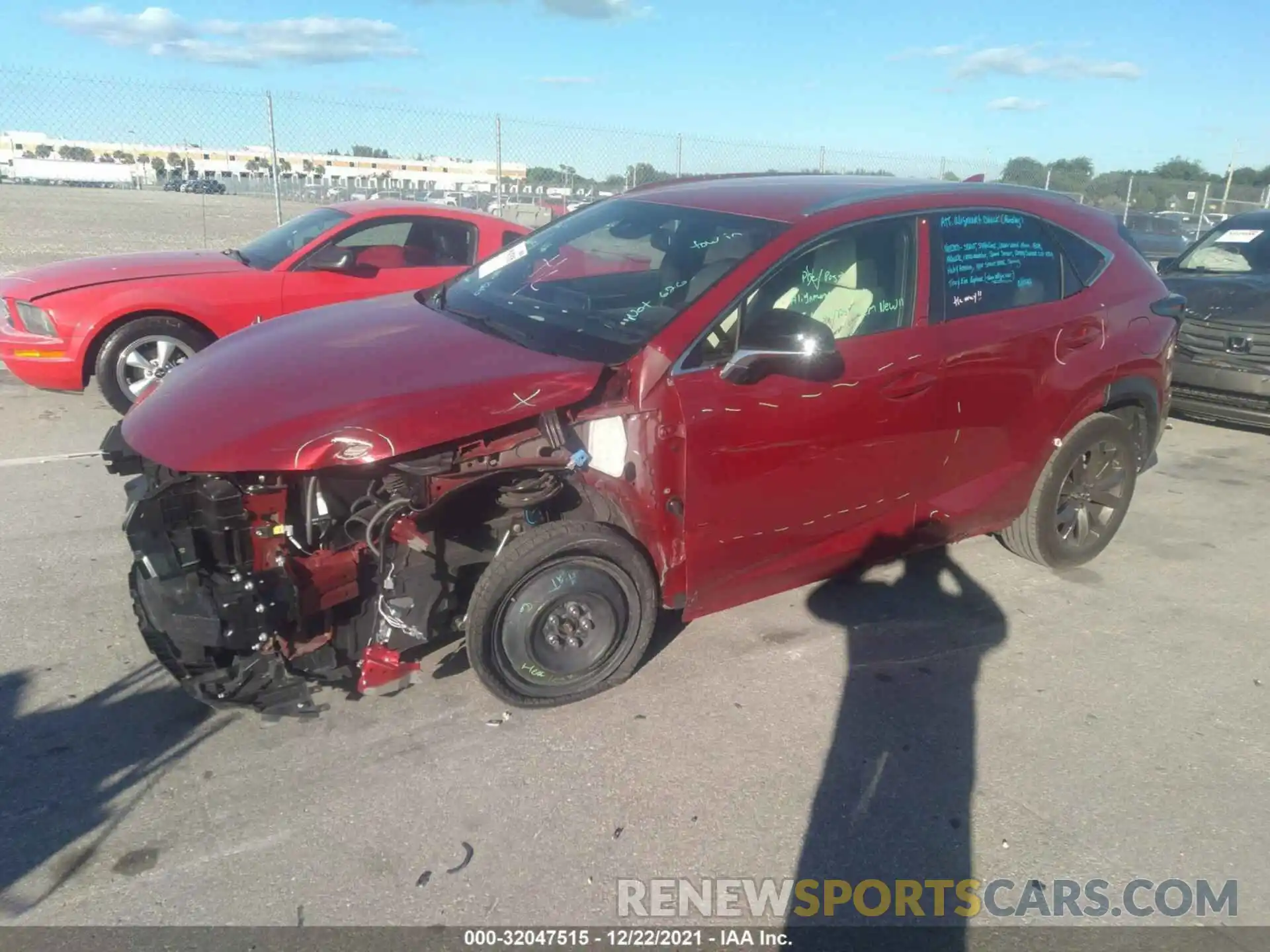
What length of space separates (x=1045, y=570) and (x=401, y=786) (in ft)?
11.5

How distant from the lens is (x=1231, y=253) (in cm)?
829

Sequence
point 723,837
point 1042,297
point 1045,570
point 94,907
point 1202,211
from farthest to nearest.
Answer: point 1202,211, point 1045,570, point 1042,297, point 723,837, point 94,907

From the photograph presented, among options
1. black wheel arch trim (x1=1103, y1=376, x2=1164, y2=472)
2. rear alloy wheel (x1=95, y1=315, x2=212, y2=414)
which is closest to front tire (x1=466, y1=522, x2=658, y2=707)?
black wheel arch trim (x1=1103, y1=376, x2=1164, y2=472)

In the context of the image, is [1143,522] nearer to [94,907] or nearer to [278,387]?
[278,387]

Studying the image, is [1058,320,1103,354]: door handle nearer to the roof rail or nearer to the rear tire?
the rear tire

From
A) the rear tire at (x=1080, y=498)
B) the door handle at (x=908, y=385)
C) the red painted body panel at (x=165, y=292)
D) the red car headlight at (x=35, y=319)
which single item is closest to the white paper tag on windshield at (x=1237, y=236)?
the rear tire at (x=1080, y=498)

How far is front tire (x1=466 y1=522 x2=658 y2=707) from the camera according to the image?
3.16m

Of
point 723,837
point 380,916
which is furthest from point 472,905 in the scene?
point 723,837

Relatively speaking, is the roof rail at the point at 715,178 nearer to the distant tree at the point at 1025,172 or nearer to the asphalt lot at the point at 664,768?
the asphalt lot at the point at 664,768

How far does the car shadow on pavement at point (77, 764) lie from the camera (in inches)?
103

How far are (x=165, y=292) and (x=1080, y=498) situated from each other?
6146mm

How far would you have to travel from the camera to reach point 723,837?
2805mm

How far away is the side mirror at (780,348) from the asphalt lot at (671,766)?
125 centimetres

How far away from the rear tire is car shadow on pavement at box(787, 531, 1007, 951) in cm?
41
